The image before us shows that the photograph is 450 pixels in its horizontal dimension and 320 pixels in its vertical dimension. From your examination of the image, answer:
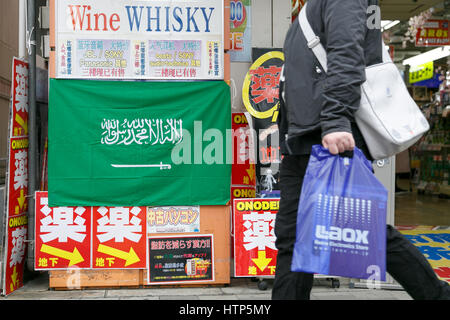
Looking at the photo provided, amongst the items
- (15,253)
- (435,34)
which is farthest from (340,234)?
(435,34)

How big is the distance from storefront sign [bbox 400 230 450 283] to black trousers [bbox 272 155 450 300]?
2485 mm

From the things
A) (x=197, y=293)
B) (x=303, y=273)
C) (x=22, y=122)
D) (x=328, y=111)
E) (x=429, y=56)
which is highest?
(x=429, y=56)

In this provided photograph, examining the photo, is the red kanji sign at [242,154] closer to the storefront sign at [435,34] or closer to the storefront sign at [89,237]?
the storefront sign at [89,237]

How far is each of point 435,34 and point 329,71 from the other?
10767 millimetres

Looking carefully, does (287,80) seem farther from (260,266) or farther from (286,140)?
(260,266)

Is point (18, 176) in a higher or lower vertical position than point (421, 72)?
lower

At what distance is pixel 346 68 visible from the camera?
241 centimetres

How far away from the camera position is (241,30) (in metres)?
5.19

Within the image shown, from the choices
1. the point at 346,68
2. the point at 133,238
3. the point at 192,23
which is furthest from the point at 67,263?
the point at 346,68

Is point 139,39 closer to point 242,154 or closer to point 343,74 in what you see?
point 242,154

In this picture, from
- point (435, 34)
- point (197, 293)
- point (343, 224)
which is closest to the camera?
point (343, 224)

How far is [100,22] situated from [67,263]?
2053 millimetres

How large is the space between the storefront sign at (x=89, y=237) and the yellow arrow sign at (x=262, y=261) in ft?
3.21

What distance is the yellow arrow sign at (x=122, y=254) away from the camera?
4473mm
